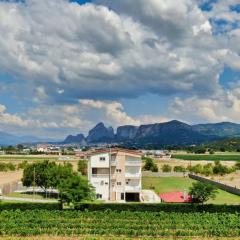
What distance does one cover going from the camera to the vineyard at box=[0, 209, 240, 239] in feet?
121

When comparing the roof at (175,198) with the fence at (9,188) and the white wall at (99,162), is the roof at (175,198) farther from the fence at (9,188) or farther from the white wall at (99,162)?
the fence at (9,188)

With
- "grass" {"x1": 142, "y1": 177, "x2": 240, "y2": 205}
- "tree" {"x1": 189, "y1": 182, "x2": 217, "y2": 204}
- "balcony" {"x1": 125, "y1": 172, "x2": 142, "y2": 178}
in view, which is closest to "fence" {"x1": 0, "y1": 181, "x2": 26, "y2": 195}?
"balcony" {"x1": 125, "y1": 172, "x2": 142, "y2": 178}

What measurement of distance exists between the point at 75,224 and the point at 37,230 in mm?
3400

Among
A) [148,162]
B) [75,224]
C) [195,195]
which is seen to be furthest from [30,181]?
[148,162]

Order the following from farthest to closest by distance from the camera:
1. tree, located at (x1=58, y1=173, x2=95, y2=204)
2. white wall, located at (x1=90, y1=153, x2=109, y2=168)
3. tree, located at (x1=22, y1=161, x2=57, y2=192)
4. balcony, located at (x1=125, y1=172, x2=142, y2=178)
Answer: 1. tree, located at (x1=22, y1=161, x2=57, y2=192)
2. balcony, located at (x1=125, y1=172, x2=142, y2=178)
3. white wall, located at (x1=90, y1=153, x2=109, y2=168)
4. tree, located at (x1=58, y1=173, x2=95, y2=204)

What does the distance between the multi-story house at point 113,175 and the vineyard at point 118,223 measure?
1659 cm

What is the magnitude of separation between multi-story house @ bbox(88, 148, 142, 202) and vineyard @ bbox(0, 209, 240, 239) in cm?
1659

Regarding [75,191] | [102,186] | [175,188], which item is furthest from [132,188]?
[75,191]

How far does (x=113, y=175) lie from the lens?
63.9 m

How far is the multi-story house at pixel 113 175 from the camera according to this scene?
63.5 metres

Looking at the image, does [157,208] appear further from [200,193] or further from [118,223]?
[118,223]

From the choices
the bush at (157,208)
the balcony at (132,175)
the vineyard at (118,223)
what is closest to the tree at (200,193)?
the bush at (157,208)

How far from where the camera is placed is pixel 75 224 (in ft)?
129

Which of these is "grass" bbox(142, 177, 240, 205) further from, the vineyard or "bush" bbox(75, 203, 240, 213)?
the vineyard
